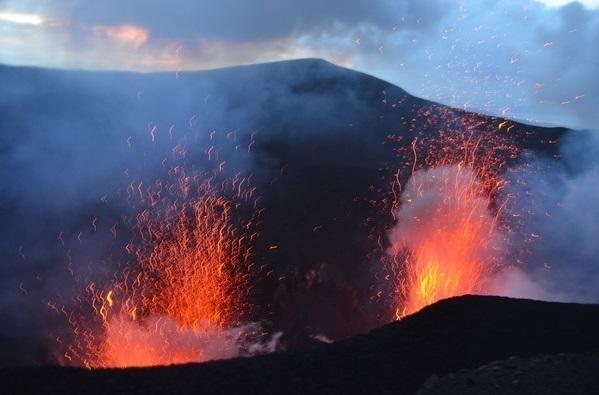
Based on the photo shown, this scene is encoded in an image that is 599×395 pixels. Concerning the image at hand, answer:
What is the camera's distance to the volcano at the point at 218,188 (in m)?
14.6

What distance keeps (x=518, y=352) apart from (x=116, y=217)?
41.8 ft

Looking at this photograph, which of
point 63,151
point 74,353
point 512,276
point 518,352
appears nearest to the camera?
point 518,352

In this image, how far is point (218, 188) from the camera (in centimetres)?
1988

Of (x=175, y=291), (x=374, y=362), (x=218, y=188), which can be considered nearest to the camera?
(x=374, y=362)

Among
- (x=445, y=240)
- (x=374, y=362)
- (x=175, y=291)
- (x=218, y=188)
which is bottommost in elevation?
(x=175, y=291)

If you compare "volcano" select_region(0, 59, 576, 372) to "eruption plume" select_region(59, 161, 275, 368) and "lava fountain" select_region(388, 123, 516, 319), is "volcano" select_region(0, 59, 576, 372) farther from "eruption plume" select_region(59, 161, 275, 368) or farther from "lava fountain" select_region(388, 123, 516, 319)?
"lava fountain" select_region(388, 123, 516, 319)

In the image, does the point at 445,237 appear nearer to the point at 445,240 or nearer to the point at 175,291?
the point at 445,240

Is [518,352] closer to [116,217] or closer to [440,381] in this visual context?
[440,381]

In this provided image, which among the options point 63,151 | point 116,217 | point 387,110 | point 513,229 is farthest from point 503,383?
point 387,110

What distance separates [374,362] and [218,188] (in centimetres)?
1336

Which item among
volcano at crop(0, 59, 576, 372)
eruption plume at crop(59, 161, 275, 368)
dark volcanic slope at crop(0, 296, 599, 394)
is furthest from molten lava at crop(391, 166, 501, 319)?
dark volcanic slope at crop(0, 296, 599, 394)

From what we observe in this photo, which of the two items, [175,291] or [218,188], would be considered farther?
[218,188]

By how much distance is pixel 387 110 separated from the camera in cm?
2777

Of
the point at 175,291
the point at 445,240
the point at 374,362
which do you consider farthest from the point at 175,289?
the point at 374,362
